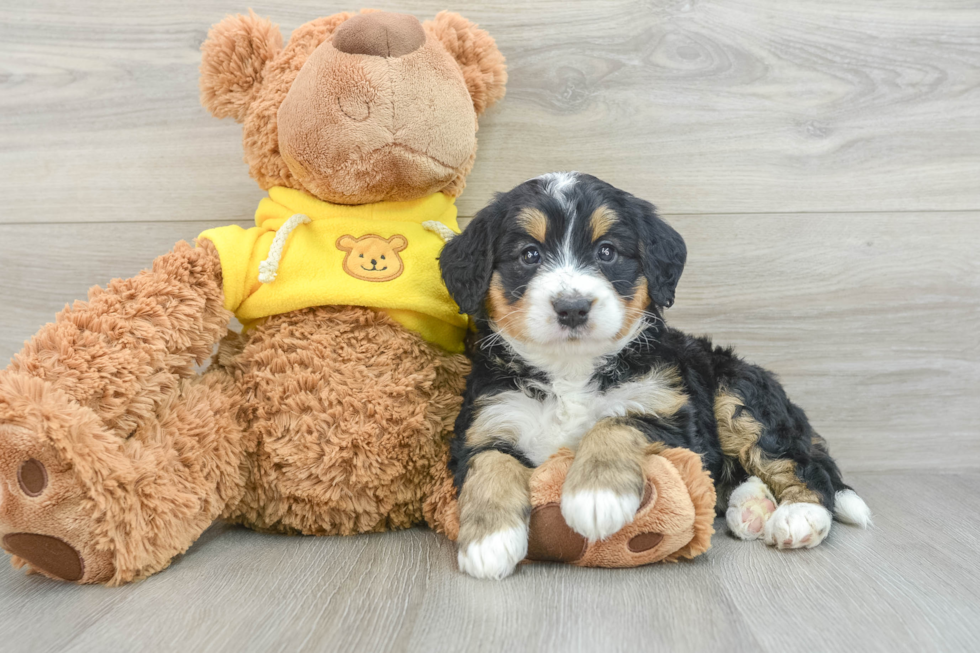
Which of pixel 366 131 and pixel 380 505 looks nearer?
pixel 366 131

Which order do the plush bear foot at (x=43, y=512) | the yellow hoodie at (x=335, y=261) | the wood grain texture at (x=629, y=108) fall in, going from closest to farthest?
1. the plush bear foot at (x=43, y=512)
2. the yellow hoodie at (x=335, y=261)
3. the wood grain texture at (x=629, y=108)

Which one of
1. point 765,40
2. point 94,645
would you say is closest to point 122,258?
point 94,645

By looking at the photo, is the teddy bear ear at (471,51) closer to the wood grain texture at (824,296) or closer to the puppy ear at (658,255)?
the puppy ear at (658,255)

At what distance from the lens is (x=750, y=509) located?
188cm

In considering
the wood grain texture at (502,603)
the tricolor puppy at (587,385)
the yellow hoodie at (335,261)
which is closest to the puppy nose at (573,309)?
the tricolor puppy at (587,385)

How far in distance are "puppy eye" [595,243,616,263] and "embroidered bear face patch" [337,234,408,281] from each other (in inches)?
19.6

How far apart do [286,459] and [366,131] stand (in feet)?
2.62

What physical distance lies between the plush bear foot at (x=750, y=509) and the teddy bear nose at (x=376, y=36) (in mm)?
1400

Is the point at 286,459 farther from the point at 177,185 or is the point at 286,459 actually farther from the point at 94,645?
the point at 177,185

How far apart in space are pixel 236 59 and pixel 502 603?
150cm

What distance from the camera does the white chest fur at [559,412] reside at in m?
1.80

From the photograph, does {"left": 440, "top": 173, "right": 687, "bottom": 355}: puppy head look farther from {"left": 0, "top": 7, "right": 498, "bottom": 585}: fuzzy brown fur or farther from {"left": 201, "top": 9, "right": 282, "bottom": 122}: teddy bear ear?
{"left": 201, "top": 9, "right": 282, "bottom": 122}: teddy bear ear

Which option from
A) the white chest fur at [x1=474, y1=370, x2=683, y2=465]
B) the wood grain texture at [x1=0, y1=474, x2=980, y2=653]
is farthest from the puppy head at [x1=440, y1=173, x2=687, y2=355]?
the wood grain texture at [x1=0, y1=474, x2=980, y2=653]

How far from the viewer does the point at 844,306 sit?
2.50 metres
